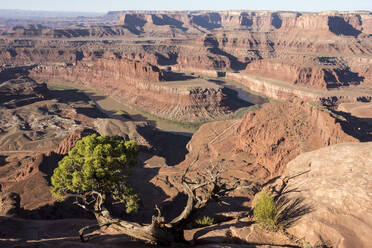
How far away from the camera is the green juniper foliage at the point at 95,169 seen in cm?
2069

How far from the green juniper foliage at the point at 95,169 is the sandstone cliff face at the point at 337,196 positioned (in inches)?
560

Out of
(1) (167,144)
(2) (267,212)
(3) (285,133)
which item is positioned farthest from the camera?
(1) (167,144)

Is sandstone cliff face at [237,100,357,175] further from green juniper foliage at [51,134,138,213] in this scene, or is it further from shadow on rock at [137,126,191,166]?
green juniper foliage at [51,134,138,213]

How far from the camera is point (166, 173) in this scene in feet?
171

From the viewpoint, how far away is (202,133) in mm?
68812

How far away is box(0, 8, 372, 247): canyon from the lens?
2172 cm

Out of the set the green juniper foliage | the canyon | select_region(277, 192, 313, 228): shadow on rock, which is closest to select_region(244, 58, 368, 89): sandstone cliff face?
the canyon

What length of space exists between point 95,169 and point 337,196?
19.3m

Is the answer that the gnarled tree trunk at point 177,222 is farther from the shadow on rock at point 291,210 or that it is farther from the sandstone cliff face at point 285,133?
the sandstone cliff face at point 285,133

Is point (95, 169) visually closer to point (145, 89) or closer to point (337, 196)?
point (337, 196)

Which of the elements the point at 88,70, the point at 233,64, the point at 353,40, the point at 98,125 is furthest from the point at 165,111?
the point at 353,40

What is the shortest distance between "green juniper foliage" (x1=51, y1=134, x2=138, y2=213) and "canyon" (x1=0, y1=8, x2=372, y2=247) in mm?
3986

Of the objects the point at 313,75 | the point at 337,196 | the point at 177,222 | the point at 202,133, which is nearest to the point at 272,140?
the point at 202,133

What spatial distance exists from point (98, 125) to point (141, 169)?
3358cm
